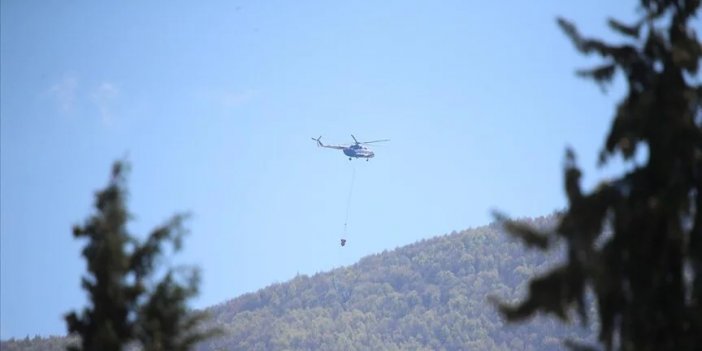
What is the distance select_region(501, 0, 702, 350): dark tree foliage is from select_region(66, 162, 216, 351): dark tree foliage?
32.3 feet

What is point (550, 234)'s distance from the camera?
18.2 metres

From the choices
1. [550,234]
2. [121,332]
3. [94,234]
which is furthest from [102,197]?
[550,234]

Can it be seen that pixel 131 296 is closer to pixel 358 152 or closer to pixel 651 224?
pixel 651 224

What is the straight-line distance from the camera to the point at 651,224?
1920cm

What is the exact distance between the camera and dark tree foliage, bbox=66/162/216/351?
25.2 m

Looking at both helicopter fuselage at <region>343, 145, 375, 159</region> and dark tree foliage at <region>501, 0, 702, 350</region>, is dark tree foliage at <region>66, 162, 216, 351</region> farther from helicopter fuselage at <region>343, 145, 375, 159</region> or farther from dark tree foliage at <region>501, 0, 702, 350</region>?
helicopter fuselage at <region>343, 145, 375, 159</region>

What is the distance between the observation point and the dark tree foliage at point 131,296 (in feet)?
82.8

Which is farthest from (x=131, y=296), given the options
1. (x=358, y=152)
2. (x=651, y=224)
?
(x=358, y=152)

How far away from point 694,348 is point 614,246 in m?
2.11

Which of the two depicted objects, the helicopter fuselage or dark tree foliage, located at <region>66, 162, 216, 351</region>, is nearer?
dark tree foliage, located at <region>66, 162, 216, 351</region>

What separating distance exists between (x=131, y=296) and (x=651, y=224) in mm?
11884

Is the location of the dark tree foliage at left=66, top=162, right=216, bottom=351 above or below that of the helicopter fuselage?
below

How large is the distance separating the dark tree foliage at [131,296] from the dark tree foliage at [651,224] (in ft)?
32.3

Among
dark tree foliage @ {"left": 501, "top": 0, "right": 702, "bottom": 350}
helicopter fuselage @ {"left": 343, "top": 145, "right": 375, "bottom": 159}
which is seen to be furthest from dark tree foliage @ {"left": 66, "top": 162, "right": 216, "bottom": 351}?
helicopter fuselage @ {"left": 343, "top": 145, "right": 375, "bottom": 159}
